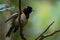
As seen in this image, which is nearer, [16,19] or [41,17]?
[16,19]

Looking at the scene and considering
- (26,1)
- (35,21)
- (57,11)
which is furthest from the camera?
(57,11)

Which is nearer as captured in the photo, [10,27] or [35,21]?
[10,27]

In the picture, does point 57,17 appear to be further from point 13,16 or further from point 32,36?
point 13,16

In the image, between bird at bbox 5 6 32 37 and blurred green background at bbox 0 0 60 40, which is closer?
bird at bbox 5 6 32 37

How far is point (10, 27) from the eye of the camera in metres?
1.81

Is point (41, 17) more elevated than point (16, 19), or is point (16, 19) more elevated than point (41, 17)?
point (16, 19)

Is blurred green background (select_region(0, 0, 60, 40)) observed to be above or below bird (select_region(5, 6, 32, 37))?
below

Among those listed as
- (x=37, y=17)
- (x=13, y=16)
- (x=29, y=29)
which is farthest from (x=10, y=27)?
(x=37, y=17)

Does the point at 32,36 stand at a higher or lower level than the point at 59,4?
lower

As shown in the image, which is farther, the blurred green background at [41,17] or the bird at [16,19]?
the blurred green background at [41,17]

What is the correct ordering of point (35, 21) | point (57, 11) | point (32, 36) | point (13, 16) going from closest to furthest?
1. point (13, 16)
2. point (32, 36)
3. point (35, 21)
4. point (57, 11)

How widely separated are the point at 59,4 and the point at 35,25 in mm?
441

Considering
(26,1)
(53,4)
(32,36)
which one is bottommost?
(32,36)

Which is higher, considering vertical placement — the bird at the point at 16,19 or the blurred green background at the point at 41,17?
the bird at the point at 16,19
